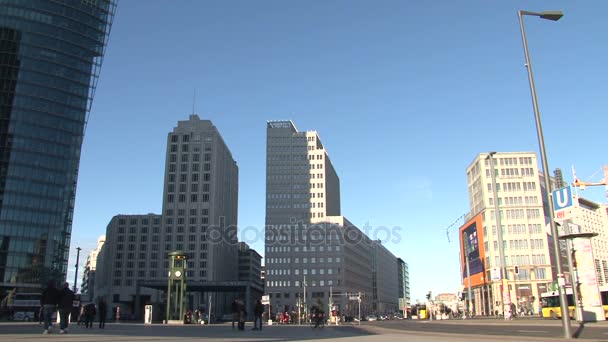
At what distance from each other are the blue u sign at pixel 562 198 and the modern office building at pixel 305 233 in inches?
5356

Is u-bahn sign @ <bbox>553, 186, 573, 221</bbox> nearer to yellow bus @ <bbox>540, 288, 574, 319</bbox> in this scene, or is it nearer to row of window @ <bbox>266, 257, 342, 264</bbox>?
yellow bus @ <bbox>540, 288, 574, 319</bbox>

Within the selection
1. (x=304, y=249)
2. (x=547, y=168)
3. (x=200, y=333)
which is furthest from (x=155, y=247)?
(x=547, y=168)

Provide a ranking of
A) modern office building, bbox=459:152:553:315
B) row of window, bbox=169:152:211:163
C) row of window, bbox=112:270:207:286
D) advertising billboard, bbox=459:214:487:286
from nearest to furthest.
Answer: modern office building, bbox=459:152:553:315
advertising billboard, bbox=459:214:487:286
row of window, bbox=112:270:207:286
row of window, bbox=169:152:211:163

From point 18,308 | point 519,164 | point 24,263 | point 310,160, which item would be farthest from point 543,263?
point 24,263

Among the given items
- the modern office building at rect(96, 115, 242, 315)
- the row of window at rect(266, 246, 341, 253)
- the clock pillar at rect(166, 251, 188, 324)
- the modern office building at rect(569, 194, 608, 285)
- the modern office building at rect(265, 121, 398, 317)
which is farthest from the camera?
the row of window at rect(266, 246, 341, 253)

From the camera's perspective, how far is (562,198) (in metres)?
17.2

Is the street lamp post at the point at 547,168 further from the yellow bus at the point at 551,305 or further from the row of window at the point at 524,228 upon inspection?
the row of window at the point at 524,228

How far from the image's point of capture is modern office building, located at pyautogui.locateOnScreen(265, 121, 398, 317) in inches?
6324

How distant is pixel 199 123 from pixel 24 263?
243 ft

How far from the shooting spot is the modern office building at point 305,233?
160625 mm

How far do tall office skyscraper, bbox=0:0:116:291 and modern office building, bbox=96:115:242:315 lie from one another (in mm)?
36351

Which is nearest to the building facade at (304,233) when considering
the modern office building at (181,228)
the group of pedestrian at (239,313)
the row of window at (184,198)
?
the modern office building at (181,228)

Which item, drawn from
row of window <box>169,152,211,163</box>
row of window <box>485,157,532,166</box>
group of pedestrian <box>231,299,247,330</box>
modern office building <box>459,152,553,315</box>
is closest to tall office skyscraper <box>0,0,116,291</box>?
row of window <box>169,152,211,163</box>

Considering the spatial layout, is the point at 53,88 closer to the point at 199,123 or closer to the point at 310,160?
the point at 199,123
